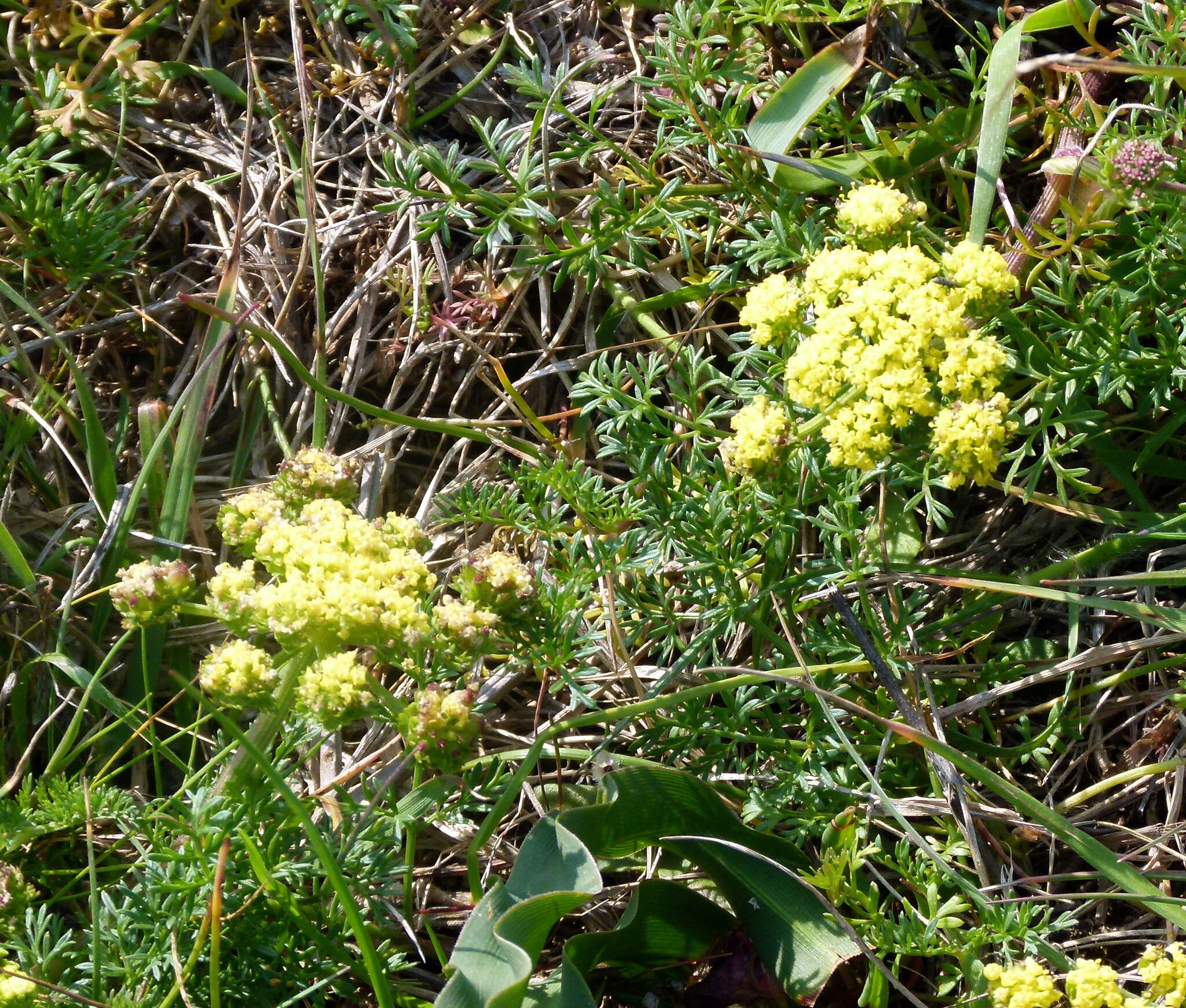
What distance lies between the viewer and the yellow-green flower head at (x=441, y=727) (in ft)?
7.13

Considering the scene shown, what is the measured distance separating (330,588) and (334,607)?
41mm

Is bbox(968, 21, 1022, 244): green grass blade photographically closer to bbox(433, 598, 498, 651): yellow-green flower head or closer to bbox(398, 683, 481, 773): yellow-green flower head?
bbox(433, 598, 498, 651): yellow-green flower head

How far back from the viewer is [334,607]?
86.4 inches

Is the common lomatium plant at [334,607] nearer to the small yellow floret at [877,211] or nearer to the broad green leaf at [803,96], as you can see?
the small yellow floret at [877,211]

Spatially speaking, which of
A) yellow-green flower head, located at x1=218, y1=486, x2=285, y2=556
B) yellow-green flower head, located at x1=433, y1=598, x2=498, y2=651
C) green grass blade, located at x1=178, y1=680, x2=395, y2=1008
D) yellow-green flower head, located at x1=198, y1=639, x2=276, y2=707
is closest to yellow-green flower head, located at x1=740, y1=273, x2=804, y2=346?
yellow-green flower head, located at x1=433, y1=598, x2=498, y2=651

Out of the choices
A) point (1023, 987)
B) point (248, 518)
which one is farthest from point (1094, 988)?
point (248, 518)

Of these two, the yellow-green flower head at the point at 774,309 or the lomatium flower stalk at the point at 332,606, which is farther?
the yellow-green flower head at the point at 774,309

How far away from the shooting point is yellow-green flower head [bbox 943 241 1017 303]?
7.91ft

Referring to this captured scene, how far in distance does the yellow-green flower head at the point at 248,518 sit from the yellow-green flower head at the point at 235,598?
12cm

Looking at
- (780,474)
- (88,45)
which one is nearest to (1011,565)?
(780,474)

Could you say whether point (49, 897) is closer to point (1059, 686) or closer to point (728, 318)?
point (728, 318)

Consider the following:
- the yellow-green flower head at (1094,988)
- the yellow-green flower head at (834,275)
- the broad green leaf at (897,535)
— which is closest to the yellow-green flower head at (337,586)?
the yellow-green flower head at (834,275)

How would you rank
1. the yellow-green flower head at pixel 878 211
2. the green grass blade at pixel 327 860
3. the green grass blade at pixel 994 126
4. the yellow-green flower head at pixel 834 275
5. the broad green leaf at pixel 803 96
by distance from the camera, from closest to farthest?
the green grass blade at pixel 327 860 < the yellow-green flower head at pixel 834 275 < the yellow-green flower head at pixel 878 211 < the green grass blade at pixel 994 126 < the broad green leaf at pixel 803 96

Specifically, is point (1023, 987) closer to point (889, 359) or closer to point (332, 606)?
point (889, 359)
